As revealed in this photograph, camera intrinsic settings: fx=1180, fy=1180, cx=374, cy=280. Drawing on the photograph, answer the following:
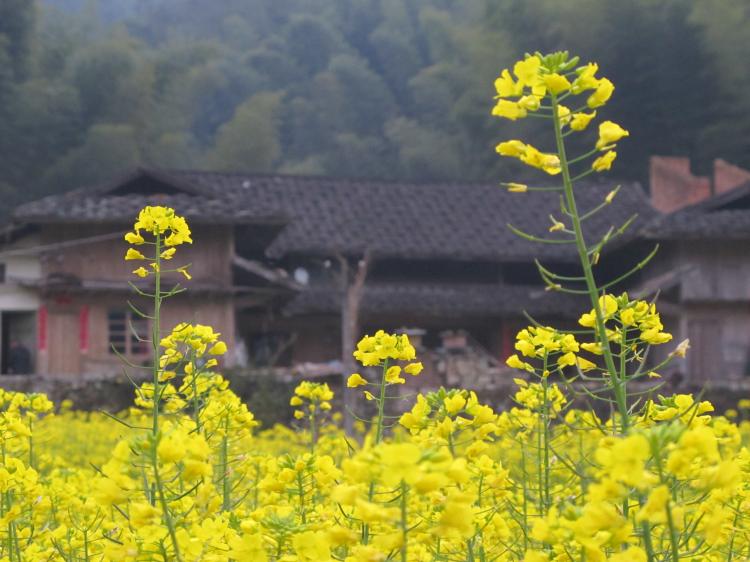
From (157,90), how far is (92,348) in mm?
22058

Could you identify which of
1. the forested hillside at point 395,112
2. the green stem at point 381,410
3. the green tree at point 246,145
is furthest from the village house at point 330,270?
the green tree at point 246,145

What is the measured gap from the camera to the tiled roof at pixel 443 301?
67.7 feet

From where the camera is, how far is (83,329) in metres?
19.2

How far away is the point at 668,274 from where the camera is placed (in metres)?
19.8

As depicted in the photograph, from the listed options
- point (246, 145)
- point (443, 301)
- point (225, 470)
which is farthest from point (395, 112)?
point (225, 470)

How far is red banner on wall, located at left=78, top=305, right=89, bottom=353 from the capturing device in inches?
750

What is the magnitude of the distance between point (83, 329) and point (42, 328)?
0.70 meters

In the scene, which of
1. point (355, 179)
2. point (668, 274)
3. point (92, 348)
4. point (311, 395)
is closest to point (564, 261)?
point (668, 274)

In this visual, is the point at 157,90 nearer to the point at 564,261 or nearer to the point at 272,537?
the point at 564,261

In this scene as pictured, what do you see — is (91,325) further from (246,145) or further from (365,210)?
(246,145)

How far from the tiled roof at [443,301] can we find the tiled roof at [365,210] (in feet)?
2.00

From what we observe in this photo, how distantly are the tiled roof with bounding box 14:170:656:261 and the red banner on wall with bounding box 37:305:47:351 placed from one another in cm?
155

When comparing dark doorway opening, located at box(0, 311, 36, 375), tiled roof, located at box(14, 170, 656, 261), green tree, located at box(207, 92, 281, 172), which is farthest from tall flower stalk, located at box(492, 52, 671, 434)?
green tree, located at box(207, 92, 281, 172)

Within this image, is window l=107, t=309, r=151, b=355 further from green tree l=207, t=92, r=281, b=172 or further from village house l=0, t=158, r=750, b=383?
green tree l=207, t=92, r=281, b=172
